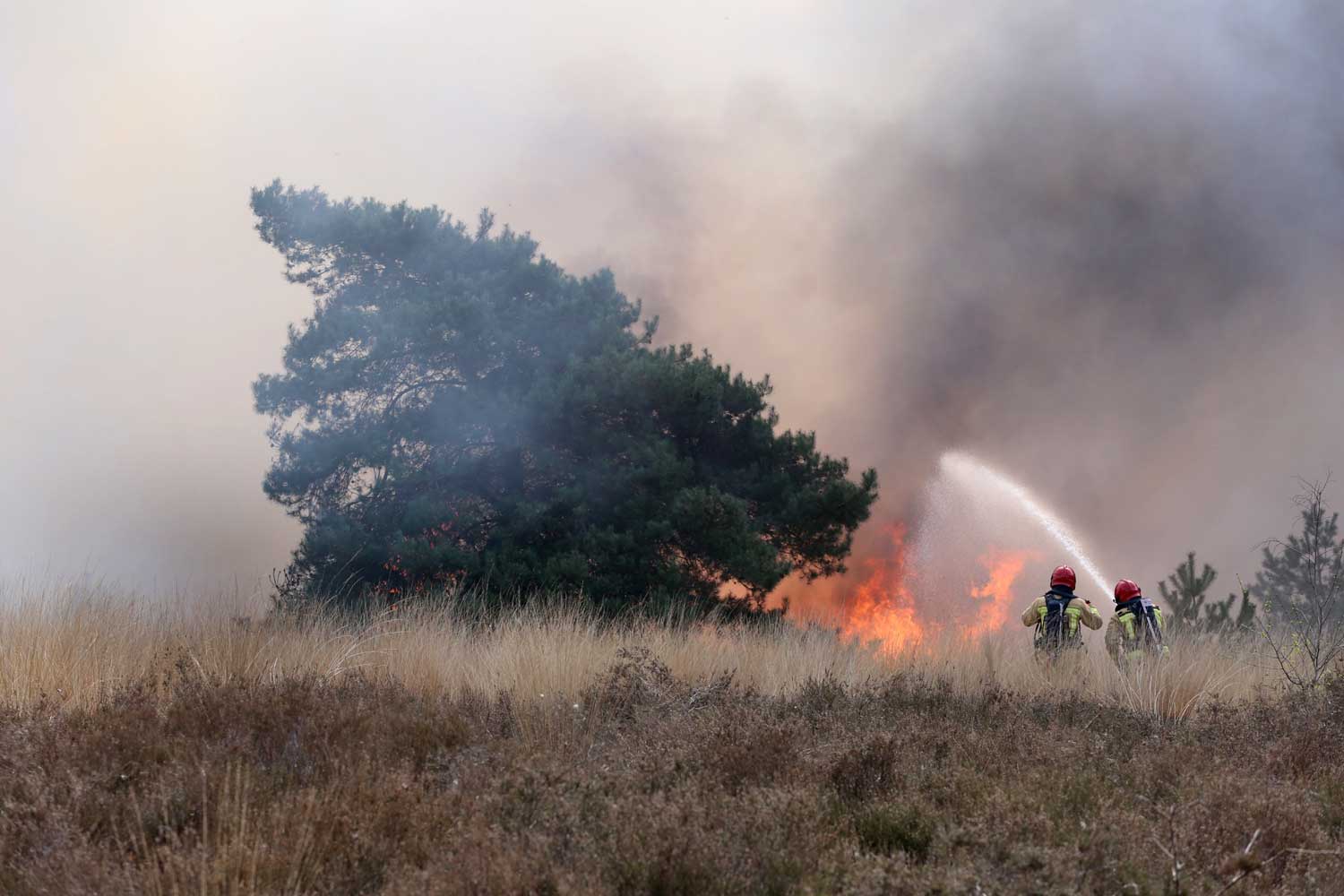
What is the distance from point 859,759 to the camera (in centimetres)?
693

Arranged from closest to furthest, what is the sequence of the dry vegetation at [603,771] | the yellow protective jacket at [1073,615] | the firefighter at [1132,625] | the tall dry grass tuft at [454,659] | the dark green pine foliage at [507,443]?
1. the dry vegetation at [603,771]
2. the tall dry grass tuft at [454,659]
3. the firefighter at [1132,625]
4. the yellow protective jacket at [1073,615]
5. the dark green pine foliage at [507,443]

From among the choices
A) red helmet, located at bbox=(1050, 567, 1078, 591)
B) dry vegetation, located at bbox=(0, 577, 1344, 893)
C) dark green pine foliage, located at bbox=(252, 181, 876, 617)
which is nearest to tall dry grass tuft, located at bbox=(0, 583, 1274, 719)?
dry vegetation, located at bbox=(0, 577, 1344, 893)

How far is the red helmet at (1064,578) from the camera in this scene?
13.7 m

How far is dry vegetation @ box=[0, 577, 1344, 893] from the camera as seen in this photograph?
4.84 metres

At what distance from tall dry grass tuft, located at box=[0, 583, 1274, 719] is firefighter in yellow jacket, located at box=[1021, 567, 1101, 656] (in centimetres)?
30

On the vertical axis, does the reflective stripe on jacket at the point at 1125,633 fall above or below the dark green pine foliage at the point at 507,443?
below

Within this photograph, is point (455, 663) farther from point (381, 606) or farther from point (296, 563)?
point (296, 563)

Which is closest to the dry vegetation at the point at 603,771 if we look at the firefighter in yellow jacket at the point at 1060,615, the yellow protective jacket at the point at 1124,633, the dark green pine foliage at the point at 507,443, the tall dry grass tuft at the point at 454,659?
the tall dry grass tuft at the point at 454,659

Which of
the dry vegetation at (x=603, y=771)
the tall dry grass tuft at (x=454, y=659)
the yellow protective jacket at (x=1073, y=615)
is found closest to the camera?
the dry vegetation at (x=603, y=771)

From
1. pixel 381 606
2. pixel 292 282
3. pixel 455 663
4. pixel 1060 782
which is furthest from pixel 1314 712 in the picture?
pixel 292 282

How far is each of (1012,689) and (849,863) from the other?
777cm

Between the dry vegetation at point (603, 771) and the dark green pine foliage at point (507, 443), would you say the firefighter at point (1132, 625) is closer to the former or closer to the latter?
the dry vegetation at point (603, 771)

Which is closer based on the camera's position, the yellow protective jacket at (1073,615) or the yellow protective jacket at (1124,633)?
the yellow protective jacket at (1124,633)

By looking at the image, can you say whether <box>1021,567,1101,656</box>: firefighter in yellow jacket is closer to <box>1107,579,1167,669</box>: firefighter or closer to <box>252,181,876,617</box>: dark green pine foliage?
<box>1107,579,1167,669</box>: firefighter
